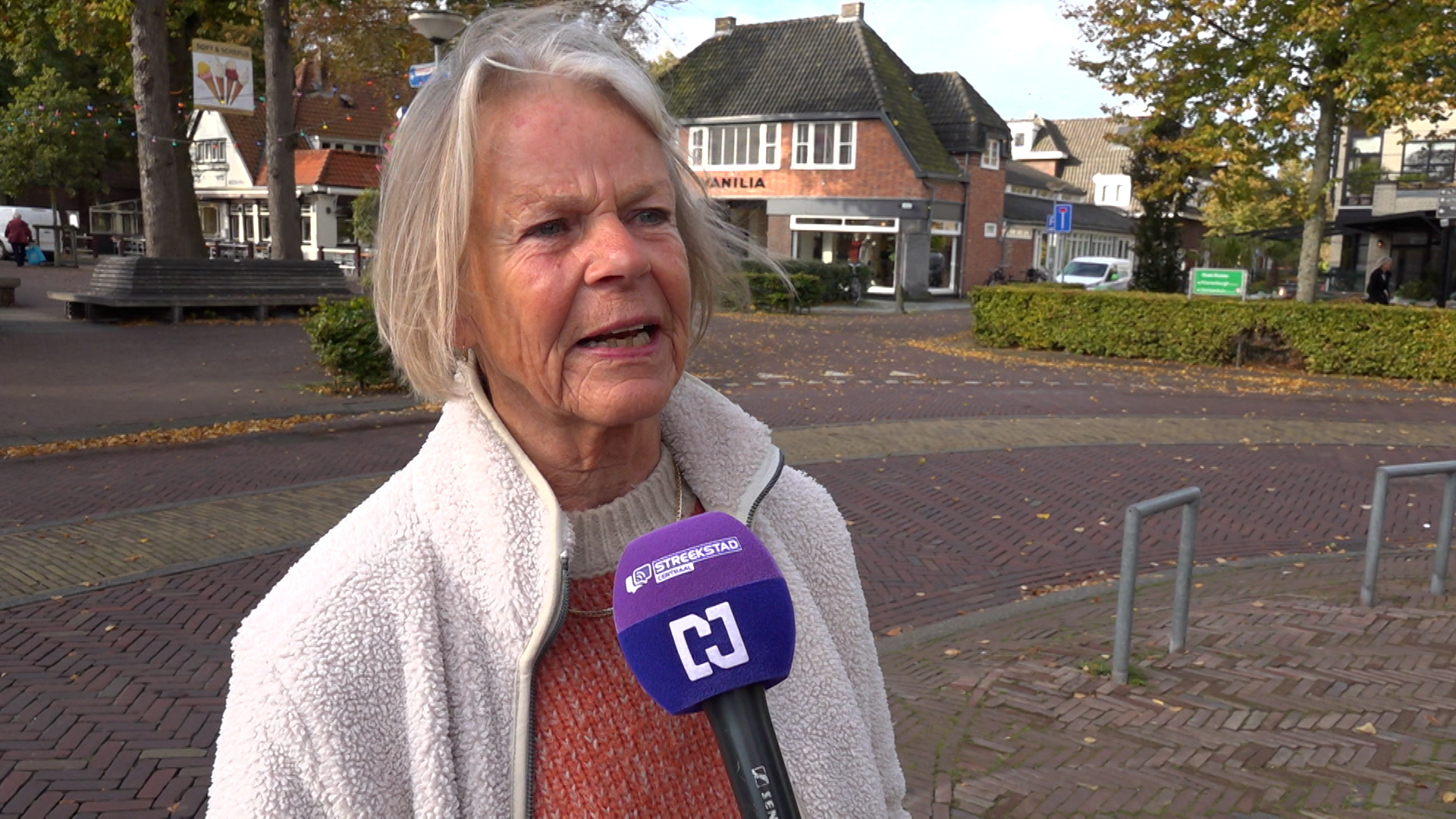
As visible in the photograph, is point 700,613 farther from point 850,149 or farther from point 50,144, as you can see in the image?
point 50,144

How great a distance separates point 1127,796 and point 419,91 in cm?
372

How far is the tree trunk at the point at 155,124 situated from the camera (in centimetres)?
1881

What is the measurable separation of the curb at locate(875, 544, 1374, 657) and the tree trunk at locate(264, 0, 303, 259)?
18516 mm

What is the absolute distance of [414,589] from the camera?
1.33 meters

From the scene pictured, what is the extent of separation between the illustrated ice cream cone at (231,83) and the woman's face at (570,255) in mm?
19449

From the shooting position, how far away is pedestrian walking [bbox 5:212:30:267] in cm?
3678

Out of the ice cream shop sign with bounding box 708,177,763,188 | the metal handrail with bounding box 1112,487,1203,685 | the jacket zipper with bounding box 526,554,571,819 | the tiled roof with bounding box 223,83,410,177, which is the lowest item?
the metal handrail with bounding box 1112,487,1203,685

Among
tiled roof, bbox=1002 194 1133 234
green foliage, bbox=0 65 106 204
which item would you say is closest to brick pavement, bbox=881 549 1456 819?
tiled roof, bbox=1002 194 1133 234

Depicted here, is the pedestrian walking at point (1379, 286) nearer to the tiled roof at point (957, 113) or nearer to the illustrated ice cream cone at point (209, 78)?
the tiled roof at point (957, 113)

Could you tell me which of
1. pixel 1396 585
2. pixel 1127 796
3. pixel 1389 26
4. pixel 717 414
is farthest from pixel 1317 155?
pixel 717 414

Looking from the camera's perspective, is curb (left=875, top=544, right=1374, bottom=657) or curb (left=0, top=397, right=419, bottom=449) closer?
curb (left=875, top=544, right=1374, bottom=657)

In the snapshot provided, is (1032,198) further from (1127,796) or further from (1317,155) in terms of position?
(1127,796)

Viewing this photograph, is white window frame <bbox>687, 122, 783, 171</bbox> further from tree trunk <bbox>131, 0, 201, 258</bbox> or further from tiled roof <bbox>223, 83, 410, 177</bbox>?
tree trunk <bbox>131, 0, 201, 258</bbox>

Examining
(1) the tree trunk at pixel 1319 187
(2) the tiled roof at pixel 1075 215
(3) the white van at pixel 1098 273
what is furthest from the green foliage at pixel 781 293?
(2) the tiled roof at pixel 1075 215
